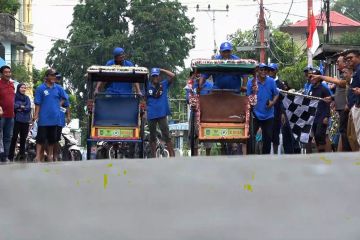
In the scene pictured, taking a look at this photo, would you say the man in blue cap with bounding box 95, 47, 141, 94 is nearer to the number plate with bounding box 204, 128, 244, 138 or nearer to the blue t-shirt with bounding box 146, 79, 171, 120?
the blue t-shirt with bounding box 146, 79, 171, 120

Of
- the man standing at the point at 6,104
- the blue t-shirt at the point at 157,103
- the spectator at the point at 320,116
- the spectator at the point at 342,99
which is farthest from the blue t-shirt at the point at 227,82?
the man standing at the point at 6,104

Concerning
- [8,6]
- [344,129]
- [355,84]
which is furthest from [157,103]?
[8,6]

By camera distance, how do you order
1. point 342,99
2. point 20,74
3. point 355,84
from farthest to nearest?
1. point 20,74
2. point 342,99
3. point 355,84

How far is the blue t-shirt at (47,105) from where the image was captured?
38.9ft

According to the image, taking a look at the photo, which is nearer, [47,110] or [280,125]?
[47,110]

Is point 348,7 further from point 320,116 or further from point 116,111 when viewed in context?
point 116,111

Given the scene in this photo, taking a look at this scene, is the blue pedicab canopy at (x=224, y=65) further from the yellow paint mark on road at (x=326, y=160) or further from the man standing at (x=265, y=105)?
the yellow paint mark on road at (x=326, y=160)

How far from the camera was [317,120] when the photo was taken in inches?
472

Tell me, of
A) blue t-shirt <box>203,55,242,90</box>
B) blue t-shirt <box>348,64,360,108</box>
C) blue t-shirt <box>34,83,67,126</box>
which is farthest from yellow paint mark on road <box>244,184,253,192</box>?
blue t-shirt <box>34,83,67,126</box>

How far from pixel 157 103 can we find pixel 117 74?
0.79 m

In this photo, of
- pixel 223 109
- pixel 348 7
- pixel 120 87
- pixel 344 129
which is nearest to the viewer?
pixel 344 129

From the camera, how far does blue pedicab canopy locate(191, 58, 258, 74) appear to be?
10898mm

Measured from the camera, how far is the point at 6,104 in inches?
480

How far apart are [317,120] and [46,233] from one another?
24.6ft
